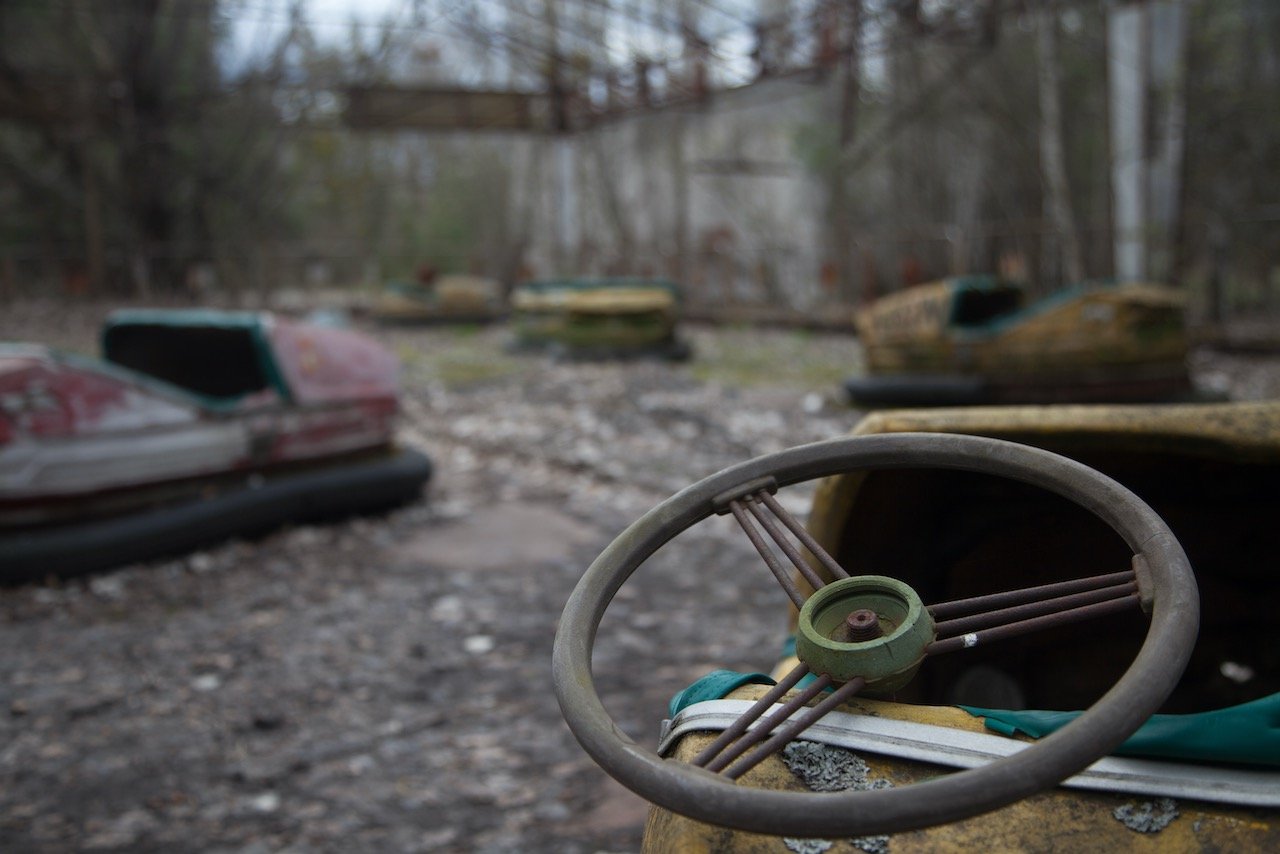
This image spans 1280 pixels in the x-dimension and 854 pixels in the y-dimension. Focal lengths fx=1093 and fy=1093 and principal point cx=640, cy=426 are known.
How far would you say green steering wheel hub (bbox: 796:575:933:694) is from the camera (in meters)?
1.00

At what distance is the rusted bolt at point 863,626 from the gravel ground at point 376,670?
1246mm

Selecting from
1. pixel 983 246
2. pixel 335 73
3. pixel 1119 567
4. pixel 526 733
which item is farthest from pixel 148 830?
pixel 335 73

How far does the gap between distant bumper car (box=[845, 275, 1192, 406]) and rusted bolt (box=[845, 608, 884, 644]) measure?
548 centimetres

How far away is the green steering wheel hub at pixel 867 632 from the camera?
1001mm

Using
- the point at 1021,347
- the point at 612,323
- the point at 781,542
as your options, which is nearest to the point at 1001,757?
the point at 781,542

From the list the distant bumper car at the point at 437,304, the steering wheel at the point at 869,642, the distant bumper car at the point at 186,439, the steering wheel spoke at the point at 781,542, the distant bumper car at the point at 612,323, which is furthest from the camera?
the distant bumper car at the point at 437,304

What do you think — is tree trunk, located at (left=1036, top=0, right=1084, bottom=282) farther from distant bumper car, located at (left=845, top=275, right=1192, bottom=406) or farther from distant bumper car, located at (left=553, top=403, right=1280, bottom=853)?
distant bumper car, located at (left=553, top=403, right=1280, bottom=853)

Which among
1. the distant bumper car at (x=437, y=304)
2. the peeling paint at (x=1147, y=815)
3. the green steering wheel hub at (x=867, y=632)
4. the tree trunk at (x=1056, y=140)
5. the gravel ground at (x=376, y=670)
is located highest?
the tree trunk at (x=1056, y=140)

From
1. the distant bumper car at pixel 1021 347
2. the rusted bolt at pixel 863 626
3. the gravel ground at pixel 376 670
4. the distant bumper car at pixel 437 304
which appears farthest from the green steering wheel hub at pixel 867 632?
the distant bumper car at pixel 437 304

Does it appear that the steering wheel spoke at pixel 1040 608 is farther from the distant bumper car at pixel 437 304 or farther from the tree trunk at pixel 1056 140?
the distant bumper car at pixel 437 304

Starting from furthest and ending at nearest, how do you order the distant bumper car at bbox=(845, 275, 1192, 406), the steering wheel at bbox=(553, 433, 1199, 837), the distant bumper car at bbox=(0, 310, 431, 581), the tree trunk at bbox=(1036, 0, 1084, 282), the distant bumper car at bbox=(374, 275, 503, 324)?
the distant bumper car at bbox=(374, 275, 503, 324), the tree trunk at bbox=(1036, 0, 1084, 282), the distant bumper car at bbox=(845, 275, 1192, 406), the distant bumper car at bbox=(0, 310, 431, 581), the steering wheel at bbox=(553, 433, 1199, 837)

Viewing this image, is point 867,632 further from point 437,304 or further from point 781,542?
point 437,304

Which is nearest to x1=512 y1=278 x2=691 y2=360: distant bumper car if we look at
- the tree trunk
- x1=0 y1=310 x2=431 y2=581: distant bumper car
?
the tree trunk

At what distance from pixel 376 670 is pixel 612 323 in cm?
712
